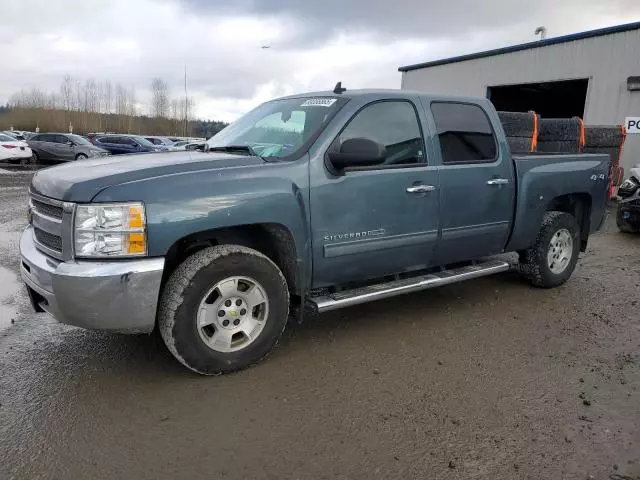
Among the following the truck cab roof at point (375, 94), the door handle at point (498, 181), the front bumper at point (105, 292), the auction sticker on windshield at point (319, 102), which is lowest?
the front bumper at point (105, 292)

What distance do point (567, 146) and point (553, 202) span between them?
16.5 feet

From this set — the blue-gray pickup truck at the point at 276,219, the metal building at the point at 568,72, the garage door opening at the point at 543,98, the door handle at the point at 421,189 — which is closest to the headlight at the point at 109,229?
the blue-gray pickup truck at the point at 276,219

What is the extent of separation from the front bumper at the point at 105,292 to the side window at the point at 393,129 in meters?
1.80

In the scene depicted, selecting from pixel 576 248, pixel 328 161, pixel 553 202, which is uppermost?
pixel 328 161

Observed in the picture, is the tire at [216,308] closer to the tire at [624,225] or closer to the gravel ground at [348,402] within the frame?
the gravel ground at [348,402]

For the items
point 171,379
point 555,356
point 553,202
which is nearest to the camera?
point 171,379

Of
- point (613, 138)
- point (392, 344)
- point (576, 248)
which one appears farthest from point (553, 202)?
point (613, 138)

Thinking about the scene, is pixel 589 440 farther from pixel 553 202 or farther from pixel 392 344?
pixel 553 202

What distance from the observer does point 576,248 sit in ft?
19.1

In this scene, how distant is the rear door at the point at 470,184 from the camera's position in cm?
446

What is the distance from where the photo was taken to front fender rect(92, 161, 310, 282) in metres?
3.11

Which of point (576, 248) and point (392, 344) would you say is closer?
point (392, 344)

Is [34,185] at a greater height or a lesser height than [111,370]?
greater

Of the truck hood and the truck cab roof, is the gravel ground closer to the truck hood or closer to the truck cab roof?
the truck hood
